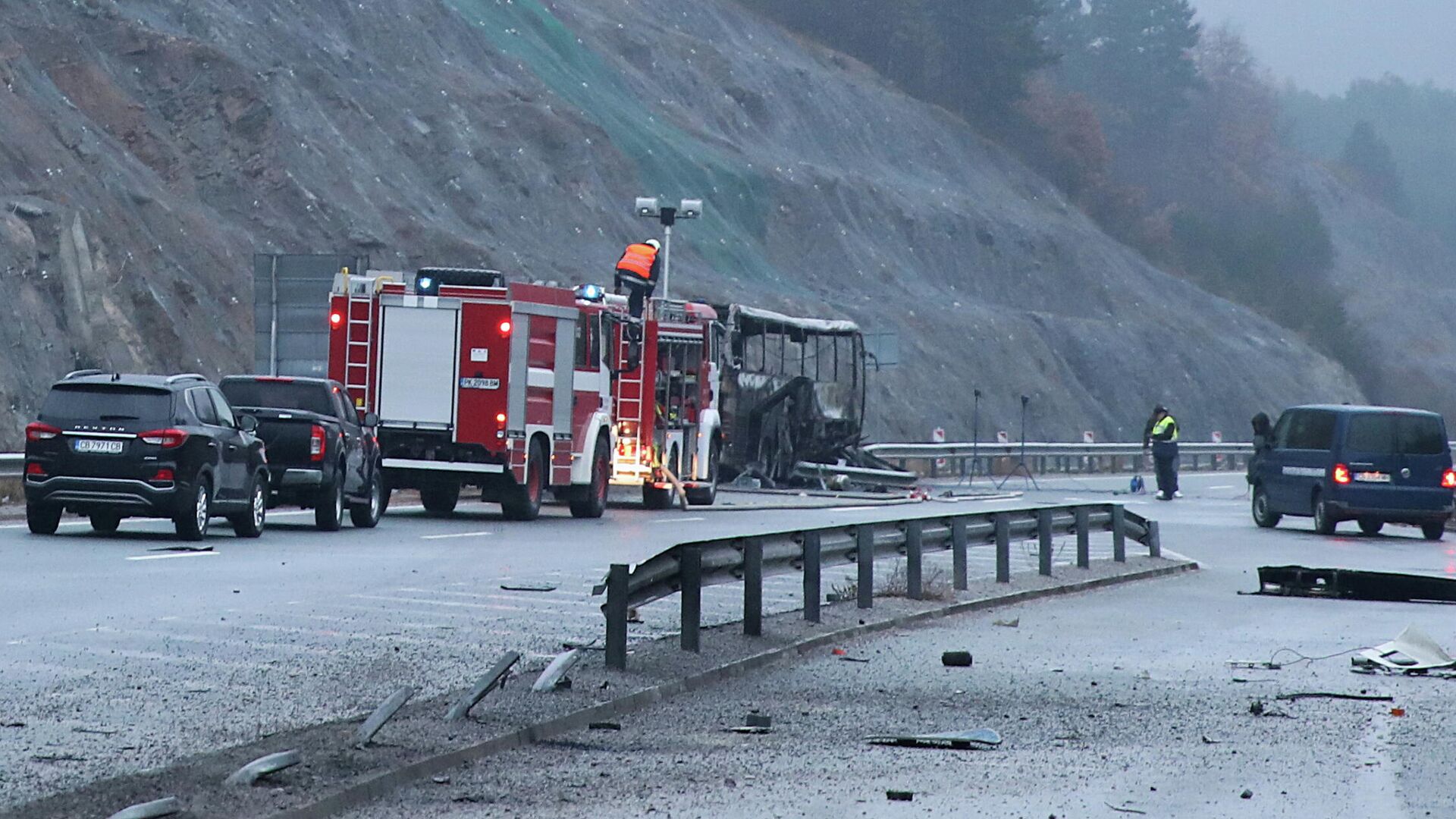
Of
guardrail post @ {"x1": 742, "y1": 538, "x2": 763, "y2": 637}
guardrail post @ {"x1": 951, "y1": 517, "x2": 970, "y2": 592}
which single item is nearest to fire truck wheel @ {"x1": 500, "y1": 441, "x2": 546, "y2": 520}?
guardrail post @ {"x1": 951, "y1": 517, "x2": 970, "y2": 592}

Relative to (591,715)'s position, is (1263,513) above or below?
above

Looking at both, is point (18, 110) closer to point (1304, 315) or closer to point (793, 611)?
point (793, 611)

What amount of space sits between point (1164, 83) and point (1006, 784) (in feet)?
424

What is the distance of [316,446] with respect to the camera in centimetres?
2538

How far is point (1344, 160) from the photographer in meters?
176

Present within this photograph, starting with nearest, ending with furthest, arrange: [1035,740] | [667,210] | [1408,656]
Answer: [1035,740] < [1408,656] < [667,210]

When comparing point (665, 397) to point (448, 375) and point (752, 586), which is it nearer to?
point (448, 375)

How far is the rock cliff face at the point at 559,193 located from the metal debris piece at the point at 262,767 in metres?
31.4

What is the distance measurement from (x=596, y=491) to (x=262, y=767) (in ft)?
74.7

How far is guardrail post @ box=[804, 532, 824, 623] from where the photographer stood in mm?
15688

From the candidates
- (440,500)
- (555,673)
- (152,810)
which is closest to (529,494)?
(440,500)

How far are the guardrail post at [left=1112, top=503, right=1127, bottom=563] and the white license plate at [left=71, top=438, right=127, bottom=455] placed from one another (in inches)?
396

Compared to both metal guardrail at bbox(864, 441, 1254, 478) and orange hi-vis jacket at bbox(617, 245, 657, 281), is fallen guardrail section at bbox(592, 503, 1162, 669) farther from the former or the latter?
metal guardrail at bbox(864, 441, 1254, 478)

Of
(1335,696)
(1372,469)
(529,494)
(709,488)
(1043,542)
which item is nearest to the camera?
(1335,696)
